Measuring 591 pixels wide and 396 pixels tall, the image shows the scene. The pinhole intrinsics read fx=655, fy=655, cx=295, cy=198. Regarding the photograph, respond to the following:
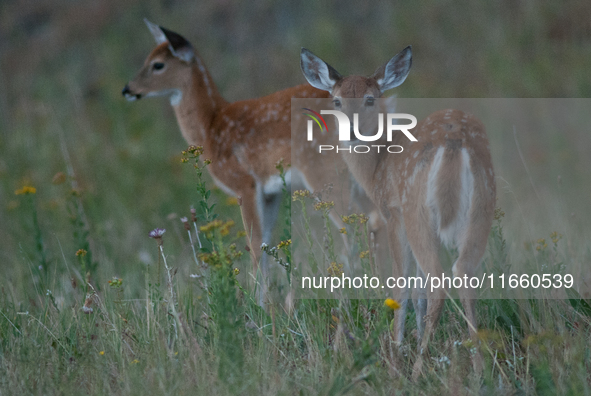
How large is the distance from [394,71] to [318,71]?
17.5 inches

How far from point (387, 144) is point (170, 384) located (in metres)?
2.05

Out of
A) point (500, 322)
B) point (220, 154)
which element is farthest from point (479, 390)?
point (220, 154)

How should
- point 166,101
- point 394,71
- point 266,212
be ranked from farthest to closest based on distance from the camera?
point 166,101
point 266,212
point 394,71

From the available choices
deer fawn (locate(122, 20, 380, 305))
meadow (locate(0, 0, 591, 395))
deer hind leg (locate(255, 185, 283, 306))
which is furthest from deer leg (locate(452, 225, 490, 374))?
deer hind leg (locate(255, 185, 283, 306))

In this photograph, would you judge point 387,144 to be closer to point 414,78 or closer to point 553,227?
point 553,227

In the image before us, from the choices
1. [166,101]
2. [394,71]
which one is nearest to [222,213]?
[394,71]

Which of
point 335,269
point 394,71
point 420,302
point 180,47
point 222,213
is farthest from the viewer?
point 222,213

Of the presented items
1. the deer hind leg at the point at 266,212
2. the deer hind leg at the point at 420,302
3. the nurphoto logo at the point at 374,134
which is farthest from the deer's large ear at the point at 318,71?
the deer hind leg at the point at 266,212

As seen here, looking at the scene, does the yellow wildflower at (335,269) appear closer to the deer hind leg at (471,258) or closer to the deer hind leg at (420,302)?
the deer hind leg at (420,302)

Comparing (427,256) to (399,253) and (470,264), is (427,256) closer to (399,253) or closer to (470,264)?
(470,264)

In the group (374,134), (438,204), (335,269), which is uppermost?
(374,134)

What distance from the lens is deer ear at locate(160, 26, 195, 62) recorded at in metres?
5.59

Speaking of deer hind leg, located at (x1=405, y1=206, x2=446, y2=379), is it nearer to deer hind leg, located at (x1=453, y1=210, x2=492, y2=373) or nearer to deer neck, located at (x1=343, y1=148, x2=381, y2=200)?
deer hind leg, located at (x1=453, y1=210, x2=492, y2=373)

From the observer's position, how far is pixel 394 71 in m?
3.77
